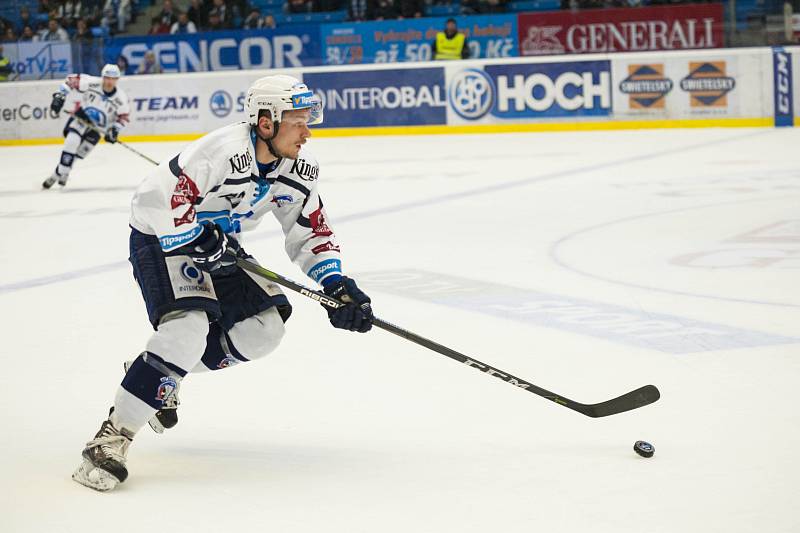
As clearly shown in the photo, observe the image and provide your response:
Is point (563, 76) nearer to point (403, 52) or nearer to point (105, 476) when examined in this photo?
point (403, 52)

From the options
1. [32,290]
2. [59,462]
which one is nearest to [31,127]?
[32,290]

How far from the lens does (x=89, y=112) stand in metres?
11.7

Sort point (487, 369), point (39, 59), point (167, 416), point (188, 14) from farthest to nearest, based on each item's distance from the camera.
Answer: point (188, 14)
point (39, 59)
point (167, 416)
point (487, 369)

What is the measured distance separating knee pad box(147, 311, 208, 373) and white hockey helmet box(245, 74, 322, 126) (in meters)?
0.56

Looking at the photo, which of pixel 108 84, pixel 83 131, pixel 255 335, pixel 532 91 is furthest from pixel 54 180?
pixel 255 335

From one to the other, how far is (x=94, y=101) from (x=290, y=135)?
8913 millimetres

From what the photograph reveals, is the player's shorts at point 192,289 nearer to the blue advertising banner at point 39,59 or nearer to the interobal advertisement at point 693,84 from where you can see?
the interobal advertisement at point 693,84

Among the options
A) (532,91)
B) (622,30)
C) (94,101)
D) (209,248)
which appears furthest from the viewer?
(532,91)

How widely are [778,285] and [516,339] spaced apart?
5.16ft

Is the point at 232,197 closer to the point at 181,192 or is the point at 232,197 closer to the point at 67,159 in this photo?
the point at 181,192

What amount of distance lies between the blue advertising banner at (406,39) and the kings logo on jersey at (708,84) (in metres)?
2.17

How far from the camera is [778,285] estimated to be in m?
5.64

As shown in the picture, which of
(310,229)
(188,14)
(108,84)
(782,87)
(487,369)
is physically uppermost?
(188,14)

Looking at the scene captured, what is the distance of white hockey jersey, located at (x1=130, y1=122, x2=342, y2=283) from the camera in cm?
320
